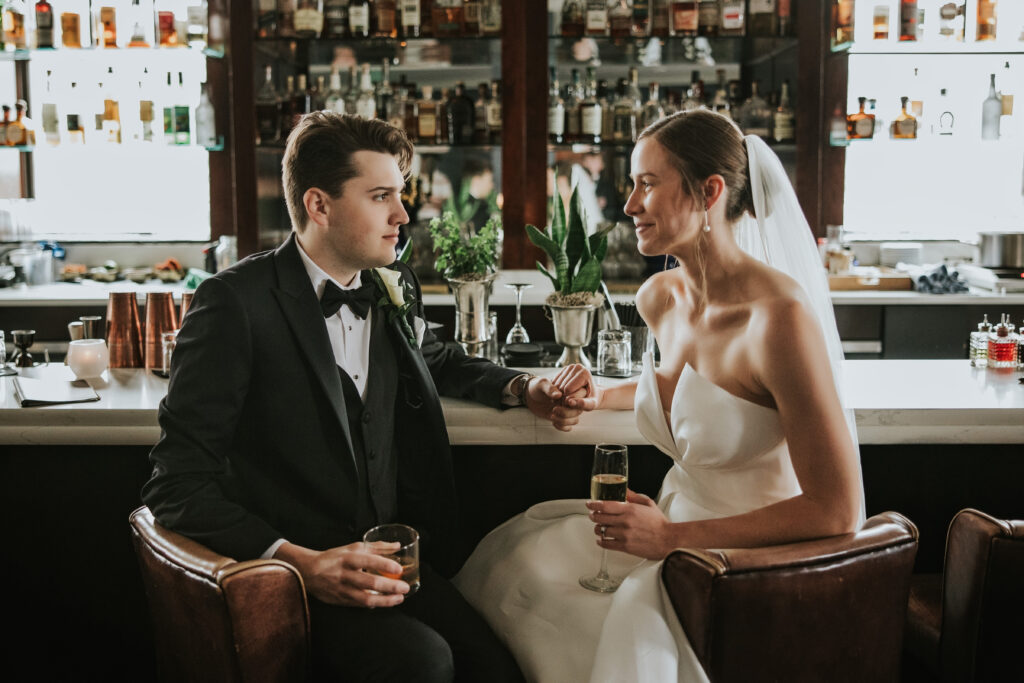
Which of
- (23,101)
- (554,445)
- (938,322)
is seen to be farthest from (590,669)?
(23,101)

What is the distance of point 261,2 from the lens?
440cm

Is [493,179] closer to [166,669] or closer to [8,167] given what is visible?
[8,167]

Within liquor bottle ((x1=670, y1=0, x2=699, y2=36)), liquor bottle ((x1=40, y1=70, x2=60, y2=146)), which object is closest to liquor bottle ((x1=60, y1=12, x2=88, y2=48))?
liquor bottle ((x1=40, y1=70, x2=60, y2=146))

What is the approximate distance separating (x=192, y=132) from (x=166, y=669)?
3515 millimetres

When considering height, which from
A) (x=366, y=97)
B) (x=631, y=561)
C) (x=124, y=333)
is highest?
(x=366, y=97)

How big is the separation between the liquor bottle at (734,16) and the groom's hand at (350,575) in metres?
3.49

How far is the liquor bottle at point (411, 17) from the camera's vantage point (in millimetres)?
4340

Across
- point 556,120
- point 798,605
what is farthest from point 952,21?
point 798,605

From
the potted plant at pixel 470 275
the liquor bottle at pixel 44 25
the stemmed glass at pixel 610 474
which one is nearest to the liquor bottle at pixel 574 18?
the potted plant at pixel 470 275

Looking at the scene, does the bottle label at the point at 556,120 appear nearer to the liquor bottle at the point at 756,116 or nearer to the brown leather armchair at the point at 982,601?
the liquor bottle at the point at 756,116

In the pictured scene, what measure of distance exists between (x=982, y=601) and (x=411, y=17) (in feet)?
11.8

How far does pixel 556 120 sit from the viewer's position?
4.41m

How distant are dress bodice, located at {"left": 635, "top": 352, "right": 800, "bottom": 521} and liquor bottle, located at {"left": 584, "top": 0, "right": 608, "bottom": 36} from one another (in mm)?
2879

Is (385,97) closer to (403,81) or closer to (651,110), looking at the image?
(403,81)
